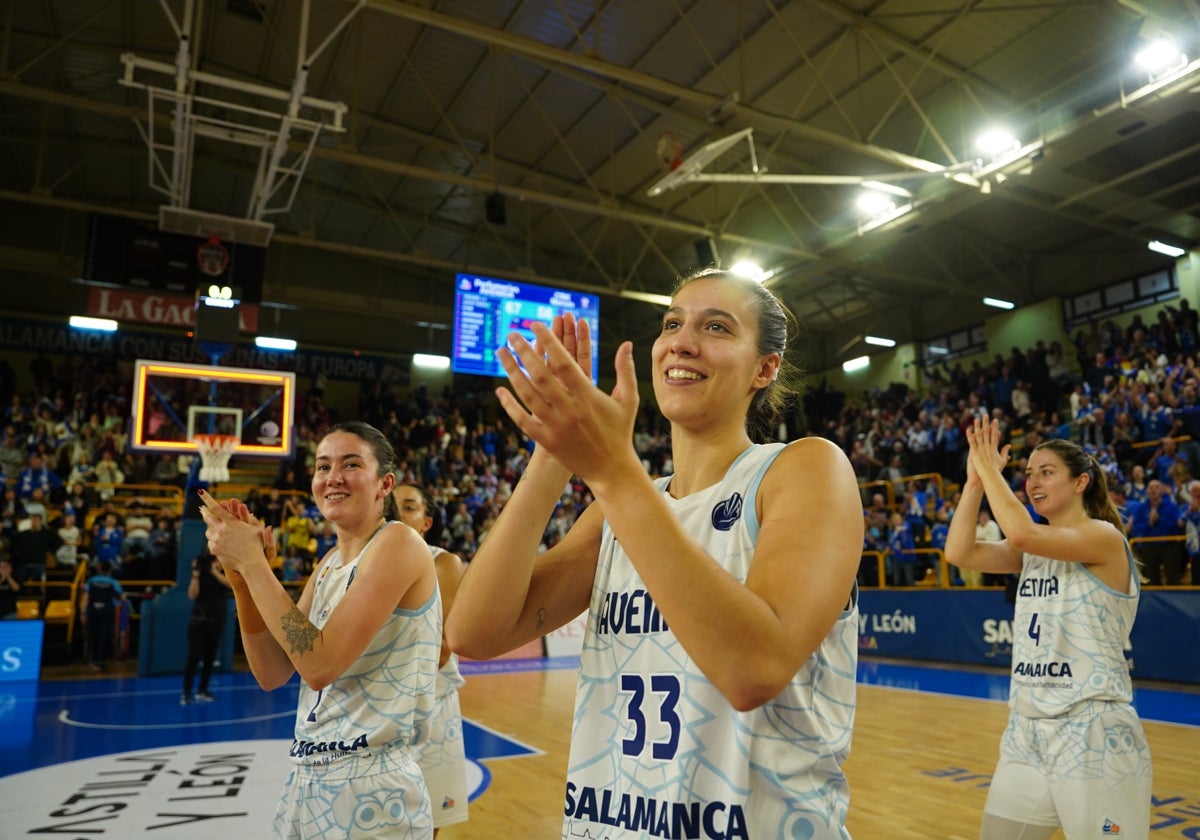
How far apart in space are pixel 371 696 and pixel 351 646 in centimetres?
27

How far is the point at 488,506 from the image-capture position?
18.4 metres

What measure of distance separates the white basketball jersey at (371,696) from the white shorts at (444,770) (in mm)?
945

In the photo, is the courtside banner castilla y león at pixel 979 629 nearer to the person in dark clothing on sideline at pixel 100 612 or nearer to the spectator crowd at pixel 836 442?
the spectator crowd at pixel 836 442

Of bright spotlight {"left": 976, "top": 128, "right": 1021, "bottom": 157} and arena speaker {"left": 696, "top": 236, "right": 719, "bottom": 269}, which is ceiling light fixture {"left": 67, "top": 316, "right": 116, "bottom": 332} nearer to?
arena speaker {"left": 696, "top": 236, "right": 719, "bottom": 269}

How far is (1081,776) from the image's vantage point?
3.01m

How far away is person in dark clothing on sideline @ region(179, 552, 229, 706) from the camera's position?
32.6 ft

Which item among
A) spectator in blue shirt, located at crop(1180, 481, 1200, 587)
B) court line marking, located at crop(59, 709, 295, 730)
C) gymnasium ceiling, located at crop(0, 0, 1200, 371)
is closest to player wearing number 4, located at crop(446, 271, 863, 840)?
court line marking, located at crop(59, 709, 295, 730)

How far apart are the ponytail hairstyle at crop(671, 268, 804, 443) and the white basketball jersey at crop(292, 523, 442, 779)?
4.36 ft

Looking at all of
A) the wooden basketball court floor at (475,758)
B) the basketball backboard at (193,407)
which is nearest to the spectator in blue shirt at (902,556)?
the wooden basketball court floor at (475,758)

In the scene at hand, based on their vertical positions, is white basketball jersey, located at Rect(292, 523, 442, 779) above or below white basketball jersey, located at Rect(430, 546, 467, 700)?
above

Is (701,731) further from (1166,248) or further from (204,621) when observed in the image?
(1166,248)

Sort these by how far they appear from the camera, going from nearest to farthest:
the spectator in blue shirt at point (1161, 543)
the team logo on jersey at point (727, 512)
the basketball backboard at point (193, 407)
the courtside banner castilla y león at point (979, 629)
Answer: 1. the team logo on jersey at point (727, 512)
2. the courtside banner castilla y león at point (979, 629)
3. the spectator in blue shirt at point (1161, 543)
4. the basketball backboard at point (193, 407)

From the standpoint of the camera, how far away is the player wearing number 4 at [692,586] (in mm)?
1190

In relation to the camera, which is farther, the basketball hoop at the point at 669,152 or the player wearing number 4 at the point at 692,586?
the basketball hoop at the point at 669,152
